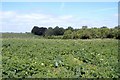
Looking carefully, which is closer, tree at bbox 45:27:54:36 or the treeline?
the treeline

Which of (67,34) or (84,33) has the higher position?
(84,33)

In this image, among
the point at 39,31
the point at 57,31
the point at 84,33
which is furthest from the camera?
the point at 57,31

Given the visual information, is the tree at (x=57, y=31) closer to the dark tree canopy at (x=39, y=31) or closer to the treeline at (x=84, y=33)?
the treeline at (x=84, y=33)

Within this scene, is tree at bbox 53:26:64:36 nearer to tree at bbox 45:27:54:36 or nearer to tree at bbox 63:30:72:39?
tree at bbox 45:27:54:36

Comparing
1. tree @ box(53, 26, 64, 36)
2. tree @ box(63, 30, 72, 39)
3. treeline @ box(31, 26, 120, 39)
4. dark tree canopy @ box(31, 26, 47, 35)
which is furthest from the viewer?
tree @ box(53, 26, 64, 36)

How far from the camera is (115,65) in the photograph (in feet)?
32.0

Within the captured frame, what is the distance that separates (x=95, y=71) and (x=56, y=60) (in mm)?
2041

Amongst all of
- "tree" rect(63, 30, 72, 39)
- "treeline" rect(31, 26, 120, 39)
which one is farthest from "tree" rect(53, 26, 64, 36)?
"tree" rect(63, 30, 72, 39)

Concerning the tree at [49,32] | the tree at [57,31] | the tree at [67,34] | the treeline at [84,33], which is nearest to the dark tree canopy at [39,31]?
the treeline at [84,33]

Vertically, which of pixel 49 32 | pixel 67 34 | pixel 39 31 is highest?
pixel 39 31

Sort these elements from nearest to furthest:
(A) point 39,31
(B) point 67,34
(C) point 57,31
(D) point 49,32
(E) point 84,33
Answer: (E) point 84,33 → (A) point 39,31 → (D) point 49,32 → (B) point 67,34 → (C) point 57,31

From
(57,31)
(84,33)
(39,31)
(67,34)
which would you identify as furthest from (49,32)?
(84,33)

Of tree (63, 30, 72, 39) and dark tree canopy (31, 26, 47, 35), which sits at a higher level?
dark tree canopy (31, 26, 47, 35)

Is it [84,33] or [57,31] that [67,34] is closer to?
[57,31]
